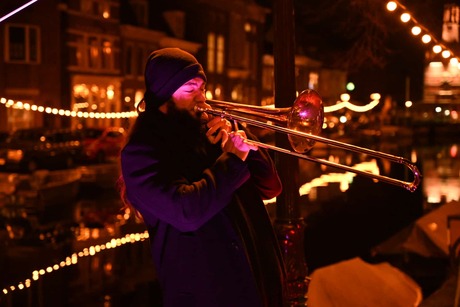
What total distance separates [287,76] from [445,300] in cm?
274

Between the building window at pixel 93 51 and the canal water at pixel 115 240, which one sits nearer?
the canal water at pixel 115 240

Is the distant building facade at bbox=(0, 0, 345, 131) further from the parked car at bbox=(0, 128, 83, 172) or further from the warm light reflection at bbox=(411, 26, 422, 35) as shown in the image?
the warm light reflection at bbox=(411, 26, 422, 35)

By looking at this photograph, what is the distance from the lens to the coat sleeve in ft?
8.20

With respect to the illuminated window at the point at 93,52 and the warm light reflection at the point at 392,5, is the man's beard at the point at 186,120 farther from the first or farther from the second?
the illuminated window at the point at 93,52

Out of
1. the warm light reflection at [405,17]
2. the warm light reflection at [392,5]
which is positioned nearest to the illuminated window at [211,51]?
the warm light reflection at [405,17]

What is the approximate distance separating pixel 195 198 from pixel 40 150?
20.5m

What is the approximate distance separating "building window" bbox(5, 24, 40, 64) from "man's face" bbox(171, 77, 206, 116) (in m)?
28.6

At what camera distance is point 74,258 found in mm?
9406

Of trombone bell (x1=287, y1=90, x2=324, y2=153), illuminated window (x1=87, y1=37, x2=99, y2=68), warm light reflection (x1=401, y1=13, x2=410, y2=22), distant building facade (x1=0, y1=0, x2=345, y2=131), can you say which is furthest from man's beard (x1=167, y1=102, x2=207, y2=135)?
illuminated window (x1=87, y1=37, x2=99, y2=68)

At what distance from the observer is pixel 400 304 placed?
6.31 m

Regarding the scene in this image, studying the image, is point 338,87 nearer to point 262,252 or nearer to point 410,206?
point 410,206

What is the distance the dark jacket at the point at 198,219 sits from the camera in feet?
8.30

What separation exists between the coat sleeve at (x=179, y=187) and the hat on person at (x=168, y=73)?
23 cm

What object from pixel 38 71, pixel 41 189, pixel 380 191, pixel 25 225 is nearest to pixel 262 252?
pixel 25 225
